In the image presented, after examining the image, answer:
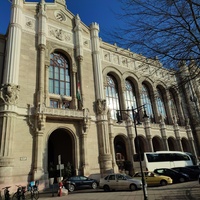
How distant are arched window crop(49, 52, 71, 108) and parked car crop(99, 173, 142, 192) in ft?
35.3

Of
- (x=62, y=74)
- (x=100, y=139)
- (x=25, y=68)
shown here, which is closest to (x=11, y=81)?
(x=25, y=68)

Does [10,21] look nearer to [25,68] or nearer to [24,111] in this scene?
[25,68]

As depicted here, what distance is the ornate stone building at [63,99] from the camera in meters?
17.5

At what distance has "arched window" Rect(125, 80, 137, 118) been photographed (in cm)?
3012

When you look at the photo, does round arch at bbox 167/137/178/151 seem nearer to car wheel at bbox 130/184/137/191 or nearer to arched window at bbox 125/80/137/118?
arched window at bbox 125/80/137/118

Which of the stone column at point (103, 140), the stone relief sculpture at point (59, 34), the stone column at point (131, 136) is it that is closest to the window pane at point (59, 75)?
the stone relief sculpture at point (59, 34)

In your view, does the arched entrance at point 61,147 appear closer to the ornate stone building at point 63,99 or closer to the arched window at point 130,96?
the ornate stone building at point 63,99

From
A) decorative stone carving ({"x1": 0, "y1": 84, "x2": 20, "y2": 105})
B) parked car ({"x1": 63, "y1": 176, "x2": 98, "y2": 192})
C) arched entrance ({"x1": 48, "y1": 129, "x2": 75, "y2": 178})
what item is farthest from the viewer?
arched entrance ({"x1": 48, "y1": 129, "x2": 75, "y2": 178})

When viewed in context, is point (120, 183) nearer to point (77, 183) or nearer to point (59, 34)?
point (77, 183)

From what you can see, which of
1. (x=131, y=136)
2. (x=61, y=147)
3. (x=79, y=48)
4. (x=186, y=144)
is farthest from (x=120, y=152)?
(x=79, y=48)

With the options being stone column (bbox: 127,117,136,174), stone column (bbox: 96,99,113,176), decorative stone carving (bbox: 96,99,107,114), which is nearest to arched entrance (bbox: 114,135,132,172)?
stone column (bbox: 127,117,136,174)

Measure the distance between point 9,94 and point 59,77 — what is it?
24.4ft

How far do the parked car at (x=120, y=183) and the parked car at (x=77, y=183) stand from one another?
2.01m

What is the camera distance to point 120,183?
1445cm
